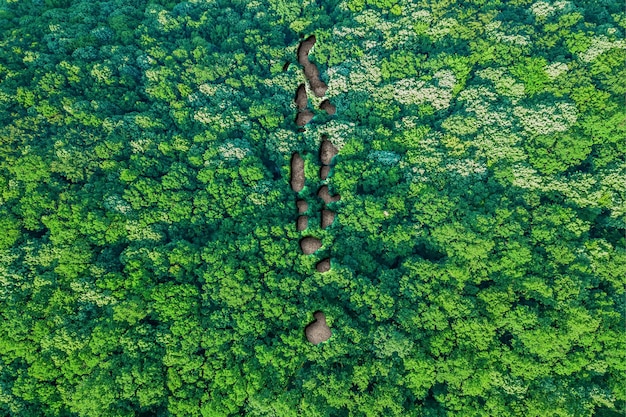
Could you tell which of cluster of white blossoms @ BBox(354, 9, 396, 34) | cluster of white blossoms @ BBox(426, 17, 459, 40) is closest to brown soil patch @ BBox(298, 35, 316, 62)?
cluster of white blossoms @ BBox(354, 9, 396, 34)

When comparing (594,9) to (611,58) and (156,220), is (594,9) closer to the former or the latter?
(611,58)

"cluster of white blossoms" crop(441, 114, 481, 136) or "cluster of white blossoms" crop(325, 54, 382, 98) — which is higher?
"cluster of white blossoms" crop(325, 54, 382, 98)

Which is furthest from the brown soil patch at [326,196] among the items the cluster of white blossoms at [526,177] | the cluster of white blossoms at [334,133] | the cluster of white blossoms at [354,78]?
the cluster of white blossoms at [526,177]

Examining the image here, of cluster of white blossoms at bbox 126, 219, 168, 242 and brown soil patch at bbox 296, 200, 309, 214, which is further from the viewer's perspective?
brown soil patch at bbox 296, 200, 309, 214

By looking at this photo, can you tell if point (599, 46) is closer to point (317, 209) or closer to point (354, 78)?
point (354, 78)

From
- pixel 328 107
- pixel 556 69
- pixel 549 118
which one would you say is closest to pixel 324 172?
pixel 328 107

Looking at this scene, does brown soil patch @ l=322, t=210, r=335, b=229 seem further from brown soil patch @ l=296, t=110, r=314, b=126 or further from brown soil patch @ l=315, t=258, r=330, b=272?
brown soil patch @ l=296, t=110, r=314, b=126
